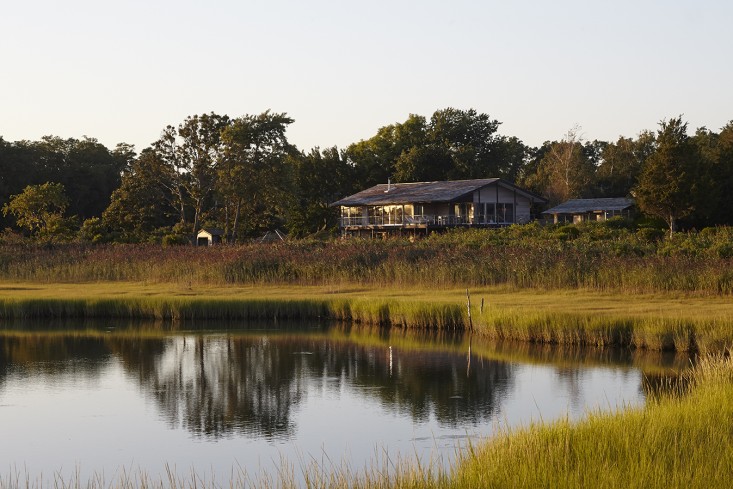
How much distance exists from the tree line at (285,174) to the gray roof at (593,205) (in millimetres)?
2143

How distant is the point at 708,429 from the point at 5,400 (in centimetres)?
1373

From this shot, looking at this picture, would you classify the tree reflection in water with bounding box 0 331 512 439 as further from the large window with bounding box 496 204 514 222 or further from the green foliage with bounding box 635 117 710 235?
the large window with bounding box 496 204 514 222

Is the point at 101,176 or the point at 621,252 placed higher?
the point at 101,176

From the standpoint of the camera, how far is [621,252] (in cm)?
3488

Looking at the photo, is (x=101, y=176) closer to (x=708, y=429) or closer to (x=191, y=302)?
(x=191, y=302)

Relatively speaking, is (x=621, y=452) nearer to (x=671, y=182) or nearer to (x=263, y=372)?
(x=263, y=372)

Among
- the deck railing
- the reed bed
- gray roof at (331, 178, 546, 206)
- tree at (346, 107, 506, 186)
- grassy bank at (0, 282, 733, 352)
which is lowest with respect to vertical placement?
grassy bank at (0, 282, 733, 352)

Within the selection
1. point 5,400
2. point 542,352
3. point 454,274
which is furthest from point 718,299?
point 5,400

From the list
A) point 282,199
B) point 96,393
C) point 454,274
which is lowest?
point 96,393

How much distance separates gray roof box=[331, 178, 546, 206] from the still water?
1965 inches

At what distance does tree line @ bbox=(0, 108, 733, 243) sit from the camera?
6222 centimetres

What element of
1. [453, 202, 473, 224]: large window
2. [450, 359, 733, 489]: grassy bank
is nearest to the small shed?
[453, 202, 473, 224]: large window

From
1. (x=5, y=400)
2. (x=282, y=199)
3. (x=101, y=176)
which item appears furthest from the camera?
(x=101, y=176)

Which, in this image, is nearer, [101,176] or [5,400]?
[5,400]
